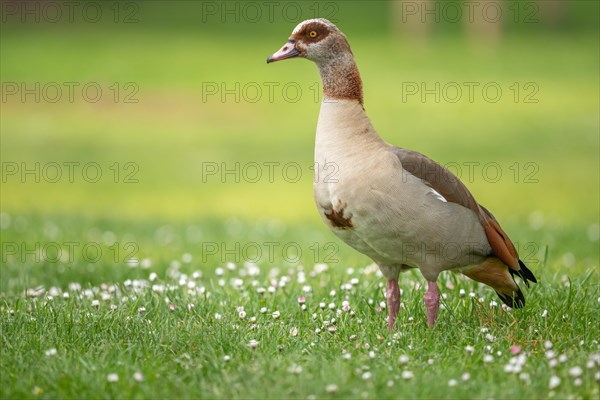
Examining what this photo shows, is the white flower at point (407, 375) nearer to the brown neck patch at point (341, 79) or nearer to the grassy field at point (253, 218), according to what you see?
the grassy field at point (253, 218)

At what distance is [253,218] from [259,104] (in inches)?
497

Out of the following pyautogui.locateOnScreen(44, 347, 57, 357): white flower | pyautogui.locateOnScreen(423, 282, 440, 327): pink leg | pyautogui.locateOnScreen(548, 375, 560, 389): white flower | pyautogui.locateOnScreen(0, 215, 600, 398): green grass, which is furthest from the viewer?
pyautogui.locateOnScreen(423, 282, 440, 327): pink leg

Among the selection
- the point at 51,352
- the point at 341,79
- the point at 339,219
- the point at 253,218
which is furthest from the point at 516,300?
the point at 253,218

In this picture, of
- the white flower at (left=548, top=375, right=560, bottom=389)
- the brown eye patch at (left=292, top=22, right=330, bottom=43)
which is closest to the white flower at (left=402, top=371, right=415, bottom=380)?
the white flower at (left=548, top=375, right=560, bottom=389)

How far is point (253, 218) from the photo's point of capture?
13.8m

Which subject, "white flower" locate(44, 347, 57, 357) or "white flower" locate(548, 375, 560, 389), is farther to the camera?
→ "white flower" locate(44, 347, 57, 357)

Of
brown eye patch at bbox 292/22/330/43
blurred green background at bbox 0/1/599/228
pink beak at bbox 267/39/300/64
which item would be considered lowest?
blurred green background at bbox 0/1/599/228

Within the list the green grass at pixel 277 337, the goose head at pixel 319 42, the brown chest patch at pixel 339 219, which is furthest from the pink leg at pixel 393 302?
the goose head at pixel 319 42

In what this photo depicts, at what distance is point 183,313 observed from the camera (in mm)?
5961

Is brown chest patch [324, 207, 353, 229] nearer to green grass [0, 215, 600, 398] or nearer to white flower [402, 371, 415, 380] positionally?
green grass [0, 215, 600, 398]

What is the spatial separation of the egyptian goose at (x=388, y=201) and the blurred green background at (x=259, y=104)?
6.29 m

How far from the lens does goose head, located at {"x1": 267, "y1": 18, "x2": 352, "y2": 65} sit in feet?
18.7

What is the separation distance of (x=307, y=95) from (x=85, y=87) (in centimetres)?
721

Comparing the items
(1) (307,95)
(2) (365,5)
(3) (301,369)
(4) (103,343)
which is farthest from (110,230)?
(2) (365,5)
